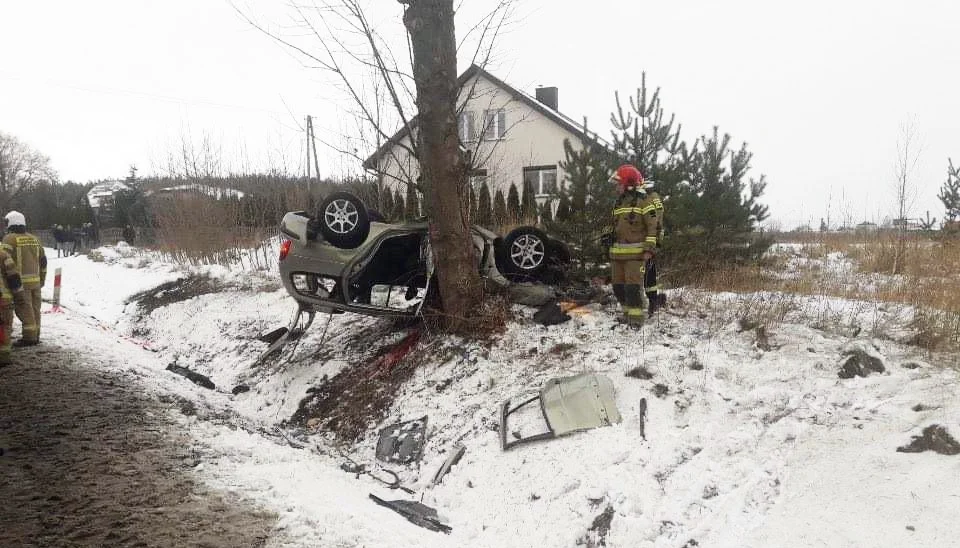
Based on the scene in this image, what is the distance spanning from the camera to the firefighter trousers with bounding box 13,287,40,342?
7346 mm

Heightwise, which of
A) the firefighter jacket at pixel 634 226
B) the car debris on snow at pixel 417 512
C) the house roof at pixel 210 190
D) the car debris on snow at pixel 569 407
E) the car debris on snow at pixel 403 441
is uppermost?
the house roof at pixel 210 190

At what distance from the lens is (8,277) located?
693 centimetres

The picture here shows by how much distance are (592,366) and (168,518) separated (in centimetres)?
337

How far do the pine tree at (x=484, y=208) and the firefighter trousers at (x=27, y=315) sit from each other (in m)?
8.16

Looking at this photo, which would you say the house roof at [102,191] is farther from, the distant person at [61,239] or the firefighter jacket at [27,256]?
the firefighter jacket at [27,256]

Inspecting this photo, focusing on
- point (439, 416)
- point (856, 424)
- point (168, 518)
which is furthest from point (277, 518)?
point (856, 424)

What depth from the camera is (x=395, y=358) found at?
20.6ft

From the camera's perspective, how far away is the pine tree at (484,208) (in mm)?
13199

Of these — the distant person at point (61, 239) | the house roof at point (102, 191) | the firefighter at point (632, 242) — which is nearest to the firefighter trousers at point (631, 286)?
the firefighter at point (632, 242)

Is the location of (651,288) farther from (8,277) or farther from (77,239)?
(77,239)

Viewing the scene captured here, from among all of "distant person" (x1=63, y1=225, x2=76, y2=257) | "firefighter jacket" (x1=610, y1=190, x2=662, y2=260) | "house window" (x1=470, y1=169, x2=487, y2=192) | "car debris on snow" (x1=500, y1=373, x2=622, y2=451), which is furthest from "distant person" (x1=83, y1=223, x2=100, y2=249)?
"car debris on snow" (x1=500, y1=373, x2=622, y2=451)

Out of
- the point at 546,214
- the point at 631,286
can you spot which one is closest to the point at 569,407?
the point at 631,286

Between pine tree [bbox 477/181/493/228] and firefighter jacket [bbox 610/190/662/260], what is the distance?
6836 mm

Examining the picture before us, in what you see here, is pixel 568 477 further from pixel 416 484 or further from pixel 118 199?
pixel 118 199
